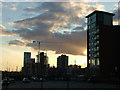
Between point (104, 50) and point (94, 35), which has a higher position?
point (94, 35)

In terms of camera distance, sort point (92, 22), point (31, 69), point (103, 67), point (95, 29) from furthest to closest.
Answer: point (31, 69)
point (92, 22)
point (95, 29)
point (103, 67)

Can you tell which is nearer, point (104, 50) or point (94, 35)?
point (104, 50)

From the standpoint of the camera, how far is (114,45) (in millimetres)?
97812

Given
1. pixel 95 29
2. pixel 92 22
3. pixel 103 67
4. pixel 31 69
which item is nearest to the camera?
pixel 103 67

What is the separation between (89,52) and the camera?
113 metres

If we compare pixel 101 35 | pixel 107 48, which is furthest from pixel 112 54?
pixel 101 35

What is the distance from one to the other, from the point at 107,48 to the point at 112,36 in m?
6.91

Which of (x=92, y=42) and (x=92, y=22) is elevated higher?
(x=92, y=22)

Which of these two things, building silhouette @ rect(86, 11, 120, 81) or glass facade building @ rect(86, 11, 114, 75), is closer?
building silhouette @ rect(86, 11, 120, 81)

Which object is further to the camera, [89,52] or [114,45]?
[89,52]

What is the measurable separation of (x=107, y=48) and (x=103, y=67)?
9751mm

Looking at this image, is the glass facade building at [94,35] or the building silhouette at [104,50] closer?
the building silhouette at [104,50]

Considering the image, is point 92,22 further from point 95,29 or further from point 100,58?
point 100,58

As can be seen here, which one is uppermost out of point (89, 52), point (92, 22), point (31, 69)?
point (92, 22)
